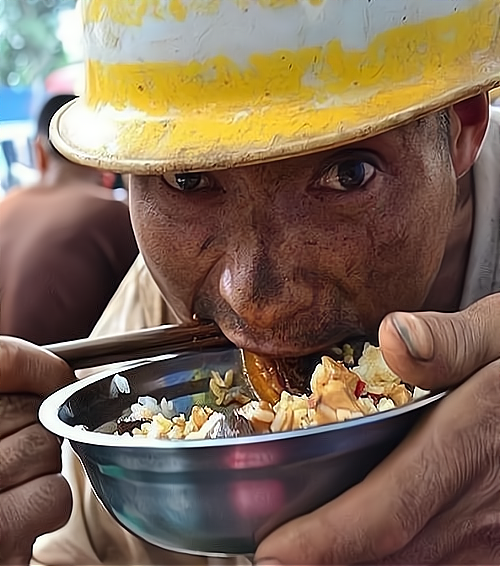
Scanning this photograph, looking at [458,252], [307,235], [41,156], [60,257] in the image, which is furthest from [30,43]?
[307,235]

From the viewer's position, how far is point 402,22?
520 mm

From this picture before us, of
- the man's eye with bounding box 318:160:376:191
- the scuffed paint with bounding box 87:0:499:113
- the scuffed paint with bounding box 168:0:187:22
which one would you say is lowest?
the man's eye with bounding box 318:160:376:191

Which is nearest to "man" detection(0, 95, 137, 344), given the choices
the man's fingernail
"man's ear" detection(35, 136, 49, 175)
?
"man's ear" detection(35, 136, 49, 175)

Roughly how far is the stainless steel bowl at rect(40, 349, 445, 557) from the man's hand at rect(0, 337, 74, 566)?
76 mm

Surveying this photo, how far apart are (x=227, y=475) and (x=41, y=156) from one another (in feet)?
4.34

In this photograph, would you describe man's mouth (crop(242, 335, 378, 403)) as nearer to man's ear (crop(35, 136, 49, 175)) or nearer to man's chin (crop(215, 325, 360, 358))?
man's chin (crop(215, 325, 360, 358))

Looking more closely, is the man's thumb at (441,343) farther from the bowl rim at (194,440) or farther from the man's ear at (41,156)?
the man's ear at (41,156)

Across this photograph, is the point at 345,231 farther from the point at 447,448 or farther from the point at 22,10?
the point at 22,10

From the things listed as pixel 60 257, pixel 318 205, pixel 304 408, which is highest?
pixel 318 205

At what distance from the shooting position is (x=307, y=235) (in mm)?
546

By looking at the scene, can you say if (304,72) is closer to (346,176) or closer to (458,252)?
(346,176)

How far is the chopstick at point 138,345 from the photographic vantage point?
630mm

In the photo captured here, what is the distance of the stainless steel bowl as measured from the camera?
44 cm

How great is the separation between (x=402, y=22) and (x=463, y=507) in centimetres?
29
